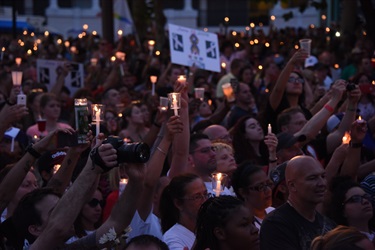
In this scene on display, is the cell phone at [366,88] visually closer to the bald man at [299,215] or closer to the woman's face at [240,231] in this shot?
the bald man at [299,215]

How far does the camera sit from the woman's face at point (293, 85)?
998 cm

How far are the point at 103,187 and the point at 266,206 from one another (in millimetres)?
1818

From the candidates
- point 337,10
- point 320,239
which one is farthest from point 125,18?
point 320,239

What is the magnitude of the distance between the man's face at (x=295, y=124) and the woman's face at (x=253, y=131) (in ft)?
0.99

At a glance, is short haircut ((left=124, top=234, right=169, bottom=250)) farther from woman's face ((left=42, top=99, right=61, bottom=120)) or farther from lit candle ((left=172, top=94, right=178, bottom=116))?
woman's face ((left=42, top=99, right=61, bottom=120))

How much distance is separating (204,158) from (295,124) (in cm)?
176

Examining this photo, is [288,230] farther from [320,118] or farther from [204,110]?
[204,110]

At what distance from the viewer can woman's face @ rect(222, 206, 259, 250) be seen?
17.1 feet

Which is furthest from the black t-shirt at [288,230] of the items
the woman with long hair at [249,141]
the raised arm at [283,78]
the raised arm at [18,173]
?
the raised arm at [283,78]

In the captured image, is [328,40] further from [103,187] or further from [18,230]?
[18,230]

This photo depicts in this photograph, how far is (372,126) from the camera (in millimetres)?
9406

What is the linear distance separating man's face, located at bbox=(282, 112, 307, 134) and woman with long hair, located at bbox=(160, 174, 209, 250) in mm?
2675

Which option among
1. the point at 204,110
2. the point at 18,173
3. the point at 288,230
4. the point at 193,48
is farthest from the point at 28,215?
the point at 193,48

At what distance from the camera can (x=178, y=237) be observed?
598 centimetres
